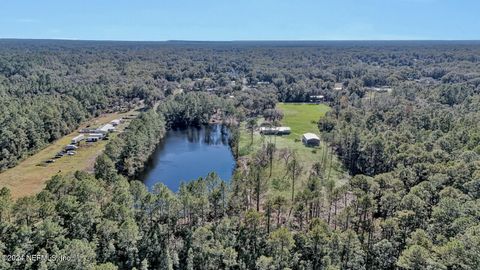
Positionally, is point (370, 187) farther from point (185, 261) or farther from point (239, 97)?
point (239, 97)

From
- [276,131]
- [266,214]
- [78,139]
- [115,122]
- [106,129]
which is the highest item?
[266,214]

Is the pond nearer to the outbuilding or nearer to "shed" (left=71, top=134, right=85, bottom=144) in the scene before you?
the outbuilding

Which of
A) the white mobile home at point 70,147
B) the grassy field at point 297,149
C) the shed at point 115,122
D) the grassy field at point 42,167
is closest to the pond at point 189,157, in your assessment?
the grassy field at point 297,149

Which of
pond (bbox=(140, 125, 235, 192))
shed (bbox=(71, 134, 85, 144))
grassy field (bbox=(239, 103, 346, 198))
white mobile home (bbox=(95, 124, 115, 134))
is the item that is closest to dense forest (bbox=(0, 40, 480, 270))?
grassy field (bbox=(239, 103, 346, 198))

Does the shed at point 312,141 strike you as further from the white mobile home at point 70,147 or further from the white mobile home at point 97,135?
the white mobile home at point 70,147

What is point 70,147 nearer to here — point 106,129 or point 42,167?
point 42,167

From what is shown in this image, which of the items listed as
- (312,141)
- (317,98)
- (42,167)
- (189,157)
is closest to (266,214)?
(189,157)
